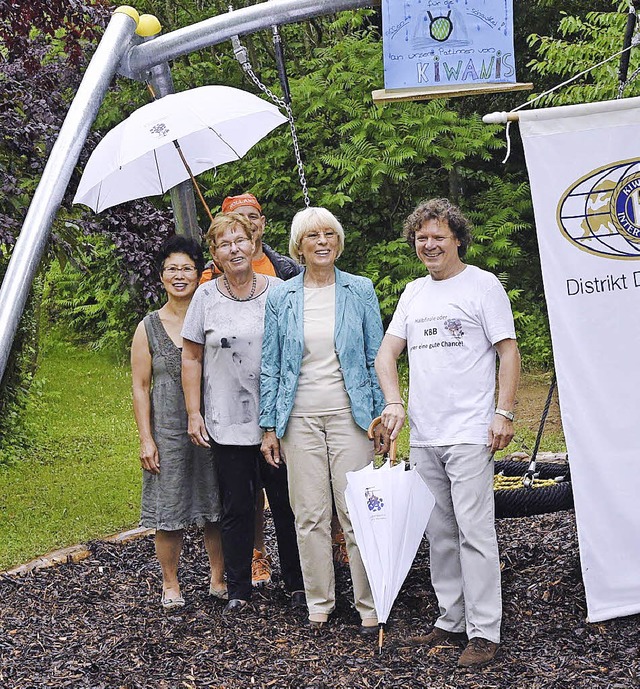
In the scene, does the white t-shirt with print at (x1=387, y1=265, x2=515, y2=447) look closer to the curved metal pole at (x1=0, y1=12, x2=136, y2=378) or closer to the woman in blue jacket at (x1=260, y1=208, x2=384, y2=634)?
A: the woman in blue jacket at (x1=260, y1=208, x2=384, y2=634)

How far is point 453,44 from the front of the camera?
14.9 feet

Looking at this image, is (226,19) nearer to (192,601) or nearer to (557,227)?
(557,227)

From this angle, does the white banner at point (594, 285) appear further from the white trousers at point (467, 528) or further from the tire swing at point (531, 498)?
the tire swing at point (531, 498)

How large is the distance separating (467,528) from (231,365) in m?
1.26

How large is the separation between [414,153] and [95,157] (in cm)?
603

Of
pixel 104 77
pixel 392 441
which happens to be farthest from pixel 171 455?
pixel 104 77

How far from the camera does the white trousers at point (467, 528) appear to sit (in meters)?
3.89

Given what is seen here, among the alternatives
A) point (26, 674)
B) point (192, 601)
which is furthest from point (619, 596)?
point (26, 674)

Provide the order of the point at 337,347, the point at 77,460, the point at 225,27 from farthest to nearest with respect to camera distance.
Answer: the point at 77,460
the point at 225,27
the point at 337,347

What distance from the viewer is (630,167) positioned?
3.91 metres

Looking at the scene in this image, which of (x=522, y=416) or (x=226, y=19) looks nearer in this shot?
(x=226, y=19)

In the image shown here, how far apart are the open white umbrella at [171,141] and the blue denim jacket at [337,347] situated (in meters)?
0.85

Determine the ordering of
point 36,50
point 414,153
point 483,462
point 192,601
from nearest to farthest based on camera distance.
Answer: point 483,462
point 192,601
point 36,50
point 414,153

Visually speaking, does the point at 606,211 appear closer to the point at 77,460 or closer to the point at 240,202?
the point at 240,202
